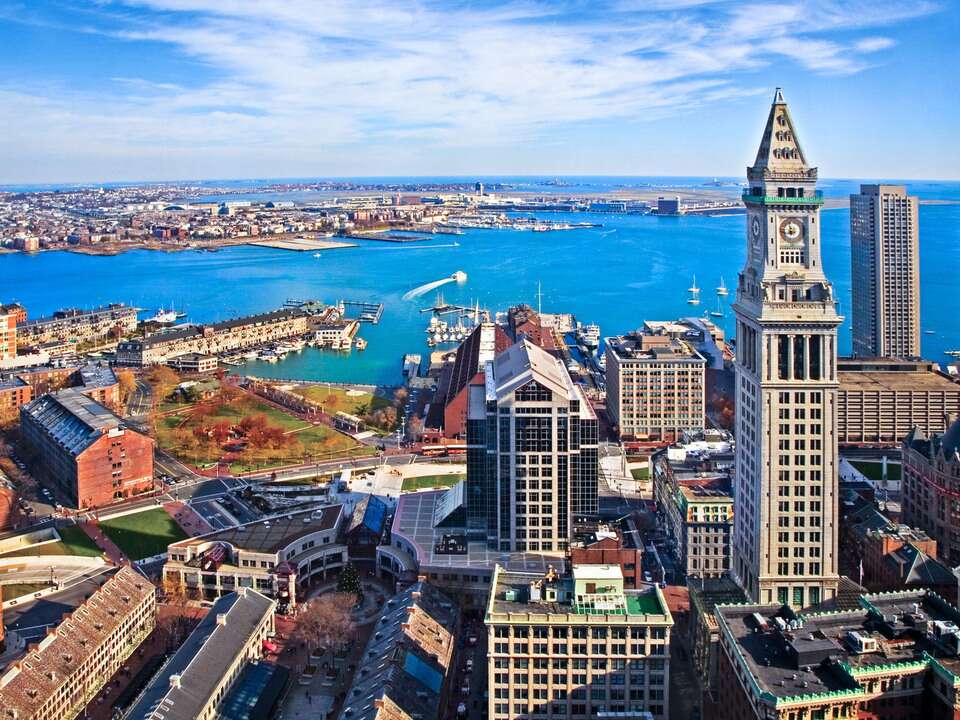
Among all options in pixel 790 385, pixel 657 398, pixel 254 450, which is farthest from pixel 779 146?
pixel 254 450

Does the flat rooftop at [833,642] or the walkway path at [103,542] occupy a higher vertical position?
the flat rooftop at [833,642]

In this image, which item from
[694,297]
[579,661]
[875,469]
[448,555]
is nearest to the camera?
[579,661]

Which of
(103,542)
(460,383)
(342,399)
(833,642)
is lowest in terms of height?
(103,542)

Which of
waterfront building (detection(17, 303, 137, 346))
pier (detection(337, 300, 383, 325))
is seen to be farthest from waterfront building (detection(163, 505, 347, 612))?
pier (detection(337, 300, 383, 325))

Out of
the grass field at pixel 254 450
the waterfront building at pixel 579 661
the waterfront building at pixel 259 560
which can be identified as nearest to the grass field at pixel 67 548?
the waterfront building at pixel 259 560

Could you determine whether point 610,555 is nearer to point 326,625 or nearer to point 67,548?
point 326,625

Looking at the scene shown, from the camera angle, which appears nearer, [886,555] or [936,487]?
[886,555]

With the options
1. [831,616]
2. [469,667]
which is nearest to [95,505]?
[469,667]

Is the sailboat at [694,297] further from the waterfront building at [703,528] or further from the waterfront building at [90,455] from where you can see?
the waterfront building at [703,528]
